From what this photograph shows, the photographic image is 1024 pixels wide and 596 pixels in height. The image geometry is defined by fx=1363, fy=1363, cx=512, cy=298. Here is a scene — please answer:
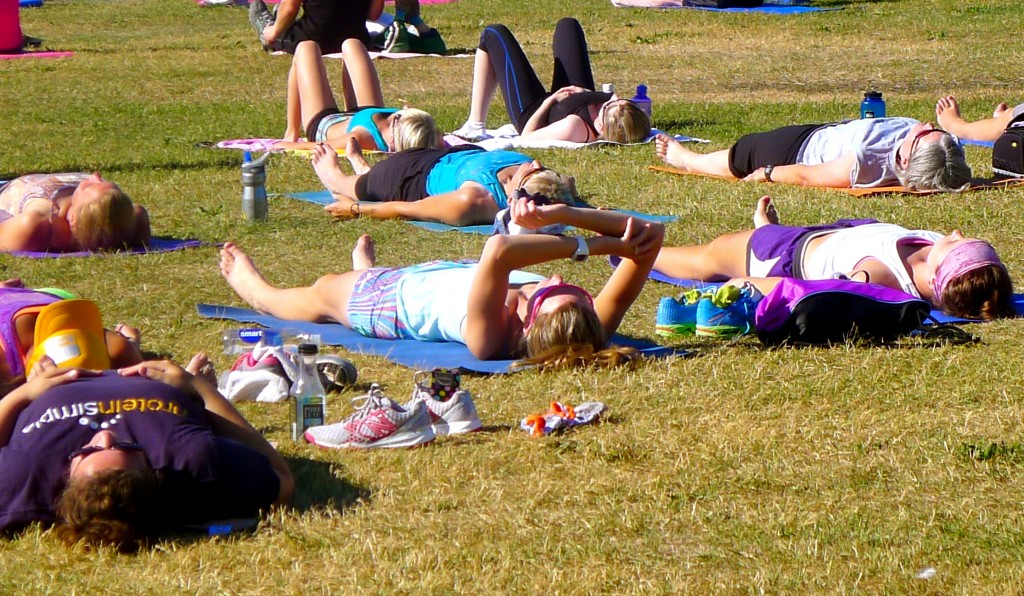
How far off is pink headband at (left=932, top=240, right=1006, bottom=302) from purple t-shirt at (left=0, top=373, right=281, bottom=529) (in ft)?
11.5

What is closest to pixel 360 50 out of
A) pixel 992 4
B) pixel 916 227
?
pixel 916 227

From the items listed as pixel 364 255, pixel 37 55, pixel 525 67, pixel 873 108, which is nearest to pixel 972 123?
pixel 873 108

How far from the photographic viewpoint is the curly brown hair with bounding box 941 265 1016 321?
6.14 metres

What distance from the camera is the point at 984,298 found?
6.19 meters

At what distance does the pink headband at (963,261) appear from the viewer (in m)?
6.13

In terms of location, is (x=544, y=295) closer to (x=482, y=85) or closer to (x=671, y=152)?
(x=671, y=152)

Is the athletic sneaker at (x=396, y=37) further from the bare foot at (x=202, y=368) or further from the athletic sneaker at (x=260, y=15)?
the bare foot at (x=202, y=368)

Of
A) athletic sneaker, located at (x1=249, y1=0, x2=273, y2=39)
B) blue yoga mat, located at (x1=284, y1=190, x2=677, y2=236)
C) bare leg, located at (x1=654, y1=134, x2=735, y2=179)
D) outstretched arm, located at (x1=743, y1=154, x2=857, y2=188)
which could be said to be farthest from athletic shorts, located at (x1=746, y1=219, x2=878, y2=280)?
athletic sneaker, located at (x1=249, y1=0, x2=273, y2=39)

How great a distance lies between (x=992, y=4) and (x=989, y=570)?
64.7ft

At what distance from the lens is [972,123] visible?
11.2 meters

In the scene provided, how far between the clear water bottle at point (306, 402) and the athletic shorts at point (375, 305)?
1267mm

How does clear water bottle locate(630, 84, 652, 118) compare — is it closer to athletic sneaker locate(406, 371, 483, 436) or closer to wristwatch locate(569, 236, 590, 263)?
wristwatch locate(569, 236, 590, 263)

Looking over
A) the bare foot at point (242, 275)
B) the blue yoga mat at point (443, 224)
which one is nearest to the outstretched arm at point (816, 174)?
the blue yoga mat at point (443, 224)

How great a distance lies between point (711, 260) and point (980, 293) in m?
1.41
